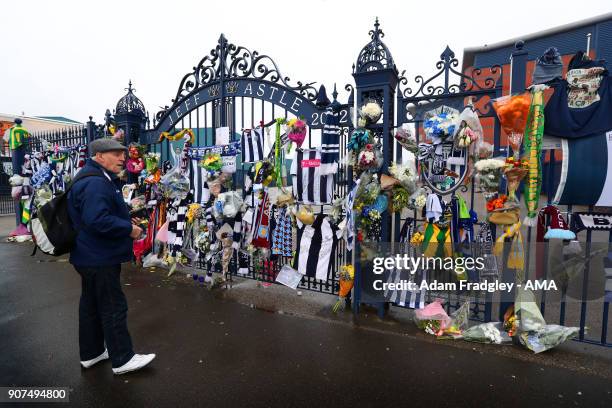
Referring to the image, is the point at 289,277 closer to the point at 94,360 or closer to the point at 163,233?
the point at 94,360

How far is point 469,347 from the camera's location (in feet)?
12.3

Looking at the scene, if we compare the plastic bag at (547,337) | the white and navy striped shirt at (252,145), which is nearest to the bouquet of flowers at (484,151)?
the plastic bag at (547,337)

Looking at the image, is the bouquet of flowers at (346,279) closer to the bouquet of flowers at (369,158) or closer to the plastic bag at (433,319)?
the plastic bag at (433,319)

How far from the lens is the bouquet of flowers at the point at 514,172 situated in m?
3.54

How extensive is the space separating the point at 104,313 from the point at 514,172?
13.2ft

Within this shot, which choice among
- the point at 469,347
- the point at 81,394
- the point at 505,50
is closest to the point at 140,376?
the point at 81,394

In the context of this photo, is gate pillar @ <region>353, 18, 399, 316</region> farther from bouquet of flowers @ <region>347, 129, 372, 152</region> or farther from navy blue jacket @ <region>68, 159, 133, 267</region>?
navy blue jacket @ <region>68, 159, 133, 267</region>

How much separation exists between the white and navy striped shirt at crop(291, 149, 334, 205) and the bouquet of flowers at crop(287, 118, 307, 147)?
0.45 ft

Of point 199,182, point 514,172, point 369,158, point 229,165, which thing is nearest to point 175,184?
point 199,182

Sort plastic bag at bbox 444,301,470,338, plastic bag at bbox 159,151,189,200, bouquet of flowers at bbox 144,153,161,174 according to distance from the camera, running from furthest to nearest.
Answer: bouquet of flowers at bbox 144,153,161,174 → plastic bag at bbox 159,151,189,200 → plastic bag at bbox 444,301,470,338

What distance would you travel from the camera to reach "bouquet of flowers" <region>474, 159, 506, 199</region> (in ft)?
11.8

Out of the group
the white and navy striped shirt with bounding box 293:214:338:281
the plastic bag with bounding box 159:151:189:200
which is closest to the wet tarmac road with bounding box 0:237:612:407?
the white and navy striped shirt with bounding box 293:214:338:281

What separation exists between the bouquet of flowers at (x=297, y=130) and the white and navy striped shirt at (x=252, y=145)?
0.68m

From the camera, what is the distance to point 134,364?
320 centimetres
